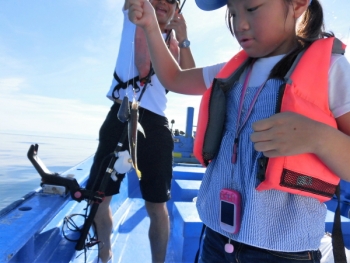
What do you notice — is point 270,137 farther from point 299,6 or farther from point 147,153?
point 147,153

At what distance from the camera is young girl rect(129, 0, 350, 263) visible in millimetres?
670

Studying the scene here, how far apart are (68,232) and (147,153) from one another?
113cm

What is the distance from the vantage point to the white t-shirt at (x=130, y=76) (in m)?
1.73

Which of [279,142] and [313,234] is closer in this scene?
[279,142]

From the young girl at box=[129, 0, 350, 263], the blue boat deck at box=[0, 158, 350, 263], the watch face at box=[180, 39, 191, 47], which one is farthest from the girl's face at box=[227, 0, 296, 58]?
the blue boat deck at box=[0, 158, 350, 263]

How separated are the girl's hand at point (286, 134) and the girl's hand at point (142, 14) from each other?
64 cm

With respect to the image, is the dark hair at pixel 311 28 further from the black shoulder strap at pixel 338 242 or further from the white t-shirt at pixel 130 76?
the white t-shirt at pixel 130 76

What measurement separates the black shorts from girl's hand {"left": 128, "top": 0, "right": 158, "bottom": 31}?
0.84m

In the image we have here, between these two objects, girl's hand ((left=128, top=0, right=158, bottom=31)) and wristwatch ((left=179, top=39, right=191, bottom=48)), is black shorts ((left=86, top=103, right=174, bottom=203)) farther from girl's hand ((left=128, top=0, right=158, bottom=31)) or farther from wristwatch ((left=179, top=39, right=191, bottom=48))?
girl's hand ((left=128, top=0, right=158, bottom=31))

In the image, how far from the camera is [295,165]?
0.75 m

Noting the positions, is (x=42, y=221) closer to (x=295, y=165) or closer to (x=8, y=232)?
(x=8, y=232)

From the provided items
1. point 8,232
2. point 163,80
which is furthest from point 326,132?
point 8,232

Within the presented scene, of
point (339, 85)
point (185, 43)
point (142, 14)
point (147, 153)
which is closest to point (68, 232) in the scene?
point (147, 153)

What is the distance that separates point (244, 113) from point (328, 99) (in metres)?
0.27
